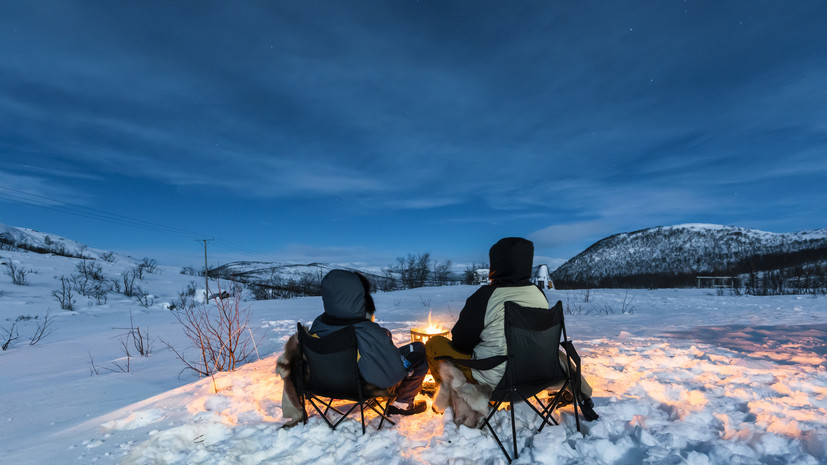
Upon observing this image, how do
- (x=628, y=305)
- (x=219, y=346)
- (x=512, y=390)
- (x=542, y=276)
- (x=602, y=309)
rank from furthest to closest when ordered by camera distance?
(x=542, y=276) → (x=628, y=305) → (x=602, y=309) → (x=219, y=346) → (x=512, y=390)

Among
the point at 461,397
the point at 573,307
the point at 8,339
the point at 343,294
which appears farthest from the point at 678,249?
the point at 8,339

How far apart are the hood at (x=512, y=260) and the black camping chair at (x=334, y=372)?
119cm

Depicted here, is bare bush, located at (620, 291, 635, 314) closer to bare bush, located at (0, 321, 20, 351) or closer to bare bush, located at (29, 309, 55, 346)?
bare bush, located at (29, 309, 55, 346)

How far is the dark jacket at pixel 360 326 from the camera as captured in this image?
292cm

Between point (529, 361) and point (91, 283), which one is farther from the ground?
point (91, 283)

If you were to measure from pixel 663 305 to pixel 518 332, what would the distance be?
1135 centimetres

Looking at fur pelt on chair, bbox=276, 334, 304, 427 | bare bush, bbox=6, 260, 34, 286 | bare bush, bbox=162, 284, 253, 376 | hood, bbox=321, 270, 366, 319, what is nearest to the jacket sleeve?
hood, bbox=321, 270, 366, 319

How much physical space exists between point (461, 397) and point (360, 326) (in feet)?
3.11

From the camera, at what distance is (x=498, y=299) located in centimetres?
285

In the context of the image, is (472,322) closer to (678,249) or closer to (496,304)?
(496,304)

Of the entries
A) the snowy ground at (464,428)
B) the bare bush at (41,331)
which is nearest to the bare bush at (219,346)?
the snowy ground at (464,428)

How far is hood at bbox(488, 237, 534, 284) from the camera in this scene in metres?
2.86

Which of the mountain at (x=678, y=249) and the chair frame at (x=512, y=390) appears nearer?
the chair frame at (x=512, y=390)

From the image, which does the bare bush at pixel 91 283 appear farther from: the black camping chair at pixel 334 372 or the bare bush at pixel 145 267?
the black camping chair at pixel 334 372
